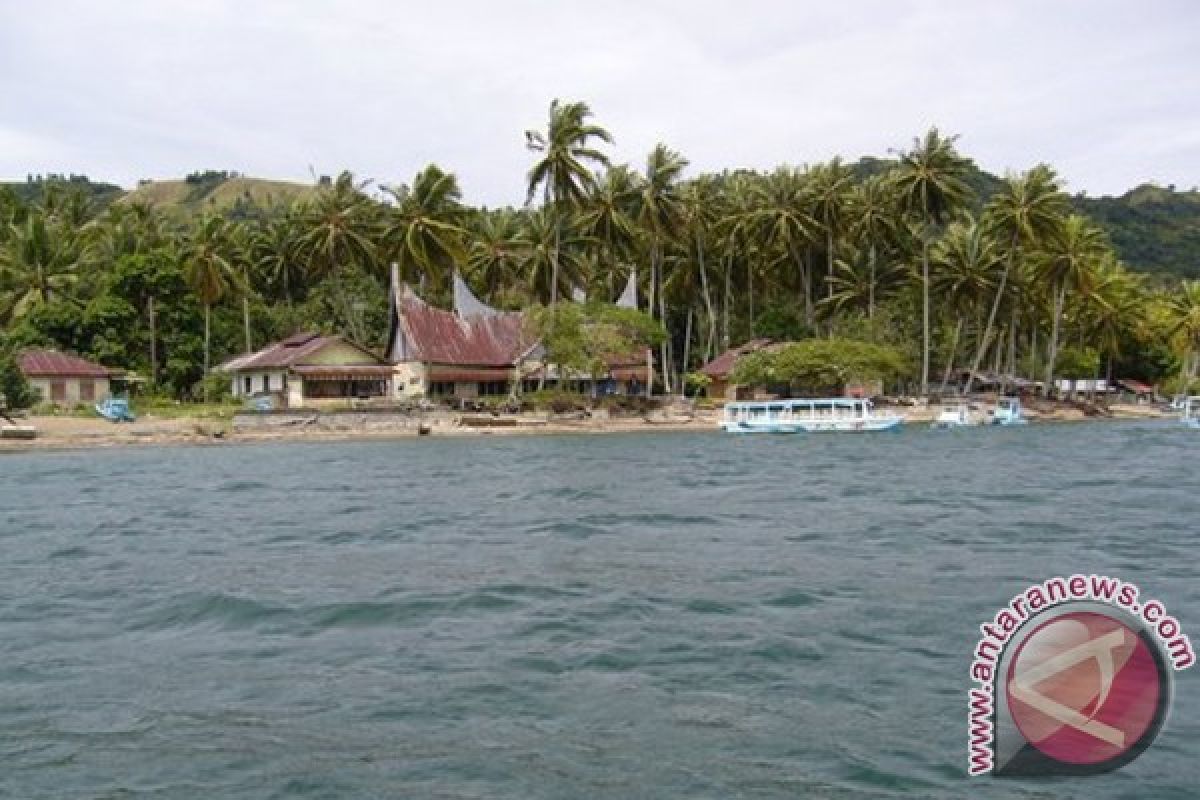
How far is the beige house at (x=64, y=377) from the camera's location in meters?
53.1

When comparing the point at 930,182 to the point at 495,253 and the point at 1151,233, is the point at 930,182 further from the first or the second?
the point at 1151,233

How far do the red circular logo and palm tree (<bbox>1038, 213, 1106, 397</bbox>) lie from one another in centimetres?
6247

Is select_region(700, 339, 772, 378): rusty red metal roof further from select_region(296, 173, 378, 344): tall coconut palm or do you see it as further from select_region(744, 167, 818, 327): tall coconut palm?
select_region(296, 173, 378, 344): tall coconut palm

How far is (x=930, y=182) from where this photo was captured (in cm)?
6088

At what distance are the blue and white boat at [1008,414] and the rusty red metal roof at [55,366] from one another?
153ft

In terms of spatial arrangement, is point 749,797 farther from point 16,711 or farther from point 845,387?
point 845,387

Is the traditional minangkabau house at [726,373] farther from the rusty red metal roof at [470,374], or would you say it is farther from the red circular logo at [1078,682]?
the red circular logo at [1078,682]

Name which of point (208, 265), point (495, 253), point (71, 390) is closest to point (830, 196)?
point (495, 253)

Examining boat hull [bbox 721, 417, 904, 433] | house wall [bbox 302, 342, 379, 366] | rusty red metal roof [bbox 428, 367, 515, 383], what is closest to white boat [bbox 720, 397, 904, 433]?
boat hull [bbox 721, 417, 904, 433]

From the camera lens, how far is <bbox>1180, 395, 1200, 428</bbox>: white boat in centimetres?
5569

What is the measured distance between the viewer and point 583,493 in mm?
24203

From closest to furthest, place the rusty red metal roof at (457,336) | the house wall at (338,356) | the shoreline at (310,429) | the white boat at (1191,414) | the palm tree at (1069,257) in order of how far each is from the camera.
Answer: the shoreline at (310,429)
the house wall at (338,356)
the white boat at (1191,414)
the rusty red metal roof at (457,336)
the palm tree at (1069,257)

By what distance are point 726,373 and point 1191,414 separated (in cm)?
2736

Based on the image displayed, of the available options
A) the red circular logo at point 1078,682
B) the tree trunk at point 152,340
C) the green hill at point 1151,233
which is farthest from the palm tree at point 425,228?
the green hill at point 1151,233
